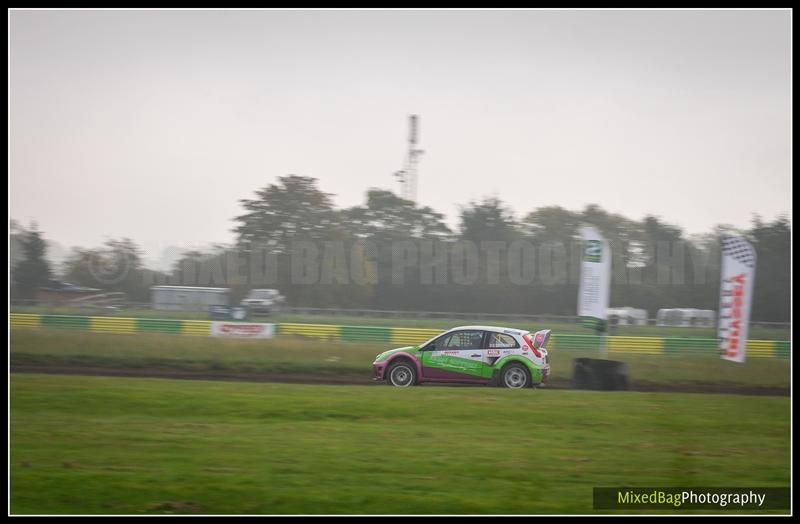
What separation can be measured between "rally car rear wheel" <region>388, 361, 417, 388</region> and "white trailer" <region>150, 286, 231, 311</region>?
13.8m

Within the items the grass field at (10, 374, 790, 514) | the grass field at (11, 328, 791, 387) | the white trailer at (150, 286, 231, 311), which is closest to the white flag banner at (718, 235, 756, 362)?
the grass field at (10, 374, 790, 514)

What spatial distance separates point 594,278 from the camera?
1642 centimetres

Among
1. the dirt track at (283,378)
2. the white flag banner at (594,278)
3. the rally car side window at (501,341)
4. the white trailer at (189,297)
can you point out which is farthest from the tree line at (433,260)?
the rally car side window at (501,341)

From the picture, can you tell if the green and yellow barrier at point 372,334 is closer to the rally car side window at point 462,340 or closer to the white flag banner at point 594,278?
the white flag banner at point 594,278

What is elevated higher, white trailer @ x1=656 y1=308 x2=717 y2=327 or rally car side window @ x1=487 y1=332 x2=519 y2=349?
rally car side window @ x1=487 y1=332 x2=519 y2=349

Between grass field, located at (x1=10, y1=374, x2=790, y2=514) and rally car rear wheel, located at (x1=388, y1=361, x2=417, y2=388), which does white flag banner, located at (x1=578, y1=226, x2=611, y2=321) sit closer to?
grass field, located at (x1=10, y1=374, x2=790, y2=514)

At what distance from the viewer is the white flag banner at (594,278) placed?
16359 mm

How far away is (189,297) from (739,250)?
19.6 meters

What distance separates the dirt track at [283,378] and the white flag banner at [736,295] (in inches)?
74.9

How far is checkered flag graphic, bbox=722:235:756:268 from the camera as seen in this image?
15.5 meters

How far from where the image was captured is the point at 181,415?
34.5 feet

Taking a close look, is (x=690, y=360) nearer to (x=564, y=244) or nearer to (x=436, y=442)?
(x=564, y=244)

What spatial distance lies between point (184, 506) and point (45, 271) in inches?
980

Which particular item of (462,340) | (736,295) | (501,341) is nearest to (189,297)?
(462,340)
